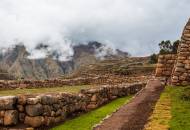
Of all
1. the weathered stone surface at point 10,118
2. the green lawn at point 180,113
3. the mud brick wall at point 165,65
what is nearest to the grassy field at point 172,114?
the green lawn at point 180,113

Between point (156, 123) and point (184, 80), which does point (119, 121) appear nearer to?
point (156, 123)

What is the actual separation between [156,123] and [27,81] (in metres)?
24.6

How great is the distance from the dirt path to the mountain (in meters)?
141

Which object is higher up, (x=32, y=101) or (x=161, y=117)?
(x=32, y=101)

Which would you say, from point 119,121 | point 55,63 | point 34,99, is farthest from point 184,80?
point 55,63

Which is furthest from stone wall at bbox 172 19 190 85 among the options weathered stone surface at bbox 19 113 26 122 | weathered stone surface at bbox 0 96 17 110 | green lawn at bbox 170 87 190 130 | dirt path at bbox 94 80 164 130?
weathered stone surface at bbox 0 96 17 110

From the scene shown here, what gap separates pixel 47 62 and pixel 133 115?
15684cm

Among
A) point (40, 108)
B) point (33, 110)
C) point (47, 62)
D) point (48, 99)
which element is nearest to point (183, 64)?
point (48, 99)

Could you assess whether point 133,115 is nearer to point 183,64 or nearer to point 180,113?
point 180,113

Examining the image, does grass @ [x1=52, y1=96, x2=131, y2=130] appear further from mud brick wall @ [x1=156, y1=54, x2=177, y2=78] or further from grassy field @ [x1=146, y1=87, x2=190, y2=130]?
mud brick wall @ [x1=156, y1=54, x2=177, y2=78]

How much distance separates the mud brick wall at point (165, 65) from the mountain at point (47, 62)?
128167mm

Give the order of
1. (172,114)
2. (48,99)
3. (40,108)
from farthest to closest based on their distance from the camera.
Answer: (48,99), (172,114), (40,108)

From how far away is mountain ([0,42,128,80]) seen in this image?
167125 millimetres

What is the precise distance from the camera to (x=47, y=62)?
174 metres
